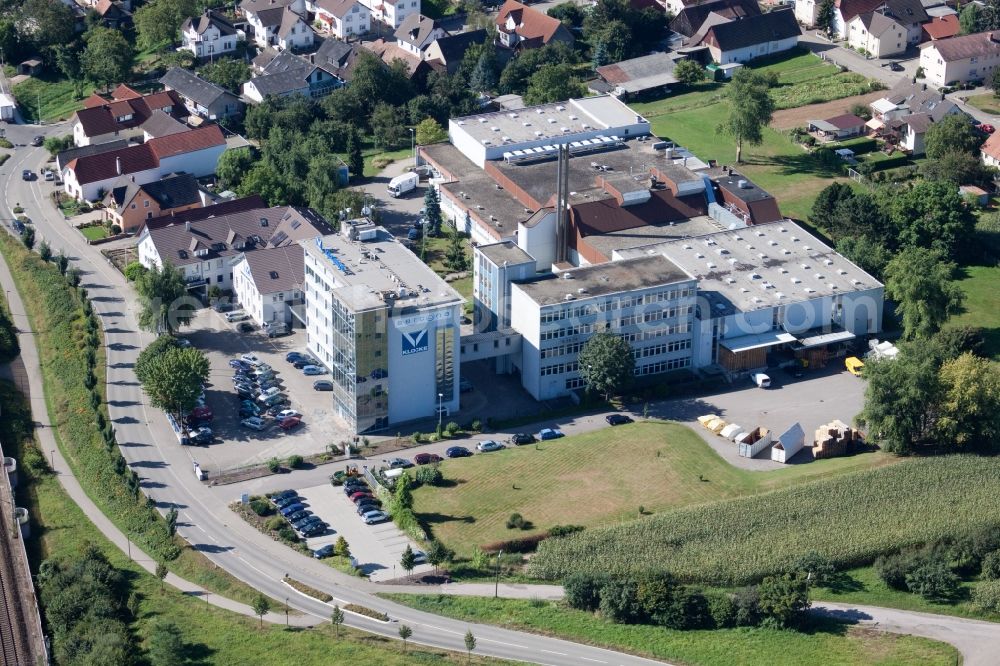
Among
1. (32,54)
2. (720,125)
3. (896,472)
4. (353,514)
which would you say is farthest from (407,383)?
(32,54)

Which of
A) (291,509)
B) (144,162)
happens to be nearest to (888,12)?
(144,162)

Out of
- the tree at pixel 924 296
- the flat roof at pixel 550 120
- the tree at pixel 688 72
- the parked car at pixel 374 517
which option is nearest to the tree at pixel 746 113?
the flat roof at pixel 550 120

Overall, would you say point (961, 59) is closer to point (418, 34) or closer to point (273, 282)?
point (418, 34)

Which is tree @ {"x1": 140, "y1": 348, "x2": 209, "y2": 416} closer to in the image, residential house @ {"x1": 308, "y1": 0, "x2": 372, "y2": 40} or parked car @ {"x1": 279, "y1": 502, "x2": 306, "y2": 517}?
parked car @ {"x1": 279, "y1": 502, "x2": 306, "y2": 517}

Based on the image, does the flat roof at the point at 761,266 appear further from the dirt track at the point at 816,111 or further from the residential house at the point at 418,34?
the residential house at the point at 418,34

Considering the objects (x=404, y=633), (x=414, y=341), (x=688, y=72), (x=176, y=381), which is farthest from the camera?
(x=688, y=72)

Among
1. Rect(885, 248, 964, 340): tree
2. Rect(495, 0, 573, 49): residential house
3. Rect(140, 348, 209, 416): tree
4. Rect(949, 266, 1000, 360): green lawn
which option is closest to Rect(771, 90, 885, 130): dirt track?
Rect(495, 0, 573, 49): residential house

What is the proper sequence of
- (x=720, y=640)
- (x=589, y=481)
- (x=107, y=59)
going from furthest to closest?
(x=107, y=59) → (x=589, y=481) → (x=720, y=640)

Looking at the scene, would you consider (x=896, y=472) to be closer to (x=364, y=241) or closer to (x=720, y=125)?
(x=364, y=241)
